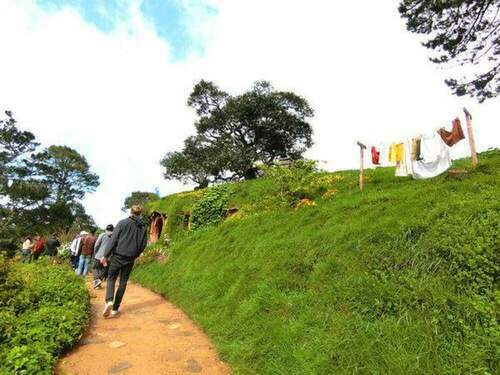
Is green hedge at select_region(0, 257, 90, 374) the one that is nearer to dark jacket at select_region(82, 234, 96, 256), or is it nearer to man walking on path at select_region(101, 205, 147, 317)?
man walking on path at select_region(101, 205, 147, 317)

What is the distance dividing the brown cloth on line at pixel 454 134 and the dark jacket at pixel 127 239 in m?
7.96

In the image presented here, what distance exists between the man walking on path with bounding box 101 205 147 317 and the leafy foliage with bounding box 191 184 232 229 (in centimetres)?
798

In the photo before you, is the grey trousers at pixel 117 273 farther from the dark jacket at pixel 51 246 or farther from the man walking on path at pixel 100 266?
the dark jacket at pixel 51 246

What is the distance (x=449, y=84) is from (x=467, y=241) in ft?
30.9

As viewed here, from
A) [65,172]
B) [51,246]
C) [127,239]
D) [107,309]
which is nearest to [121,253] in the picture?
[127,239]

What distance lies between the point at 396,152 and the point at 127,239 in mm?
7719

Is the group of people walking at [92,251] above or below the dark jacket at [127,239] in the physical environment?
below

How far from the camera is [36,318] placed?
17.6 ft

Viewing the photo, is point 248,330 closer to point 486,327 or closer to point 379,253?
point 379,253

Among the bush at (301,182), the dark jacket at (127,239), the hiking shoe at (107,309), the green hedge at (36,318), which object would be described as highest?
the bush at (301,182)

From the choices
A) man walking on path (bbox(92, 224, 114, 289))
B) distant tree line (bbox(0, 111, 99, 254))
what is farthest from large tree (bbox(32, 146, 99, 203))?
man walking on path (bbox(92, 224, 114, 289))

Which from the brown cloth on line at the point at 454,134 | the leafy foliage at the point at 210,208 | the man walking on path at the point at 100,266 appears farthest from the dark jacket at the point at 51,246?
the brown cloth on line at the point at 454,134

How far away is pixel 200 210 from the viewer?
15883mm

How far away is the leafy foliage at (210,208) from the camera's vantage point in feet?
51.0
